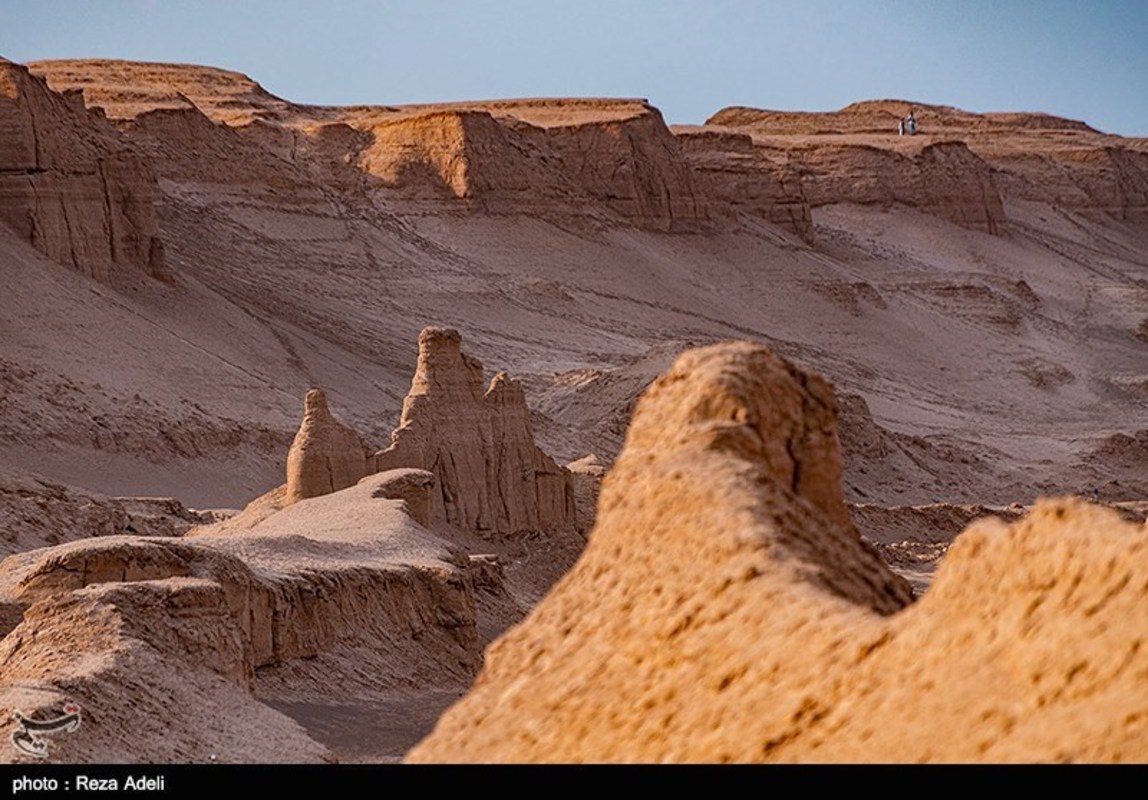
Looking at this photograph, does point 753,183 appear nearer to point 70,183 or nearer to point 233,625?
point 70,183

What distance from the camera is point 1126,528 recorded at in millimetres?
5324

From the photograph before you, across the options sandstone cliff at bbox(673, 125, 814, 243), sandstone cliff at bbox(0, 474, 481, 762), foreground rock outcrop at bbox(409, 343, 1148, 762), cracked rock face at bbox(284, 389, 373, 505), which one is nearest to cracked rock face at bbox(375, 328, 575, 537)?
cracked rock face at bbox(284, 389, 373, 505)

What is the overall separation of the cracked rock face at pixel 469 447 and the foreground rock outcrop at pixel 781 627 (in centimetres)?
1858

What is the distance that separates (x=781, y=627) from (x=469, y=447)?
20.4m

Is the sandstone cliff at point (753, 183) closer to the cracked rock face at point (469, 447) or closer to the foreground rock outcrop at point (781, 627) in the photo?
the cracked rock face at point (469, 447)

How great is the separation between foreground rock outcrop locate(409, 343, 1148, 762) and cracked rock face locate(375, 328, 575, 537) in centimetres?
1858

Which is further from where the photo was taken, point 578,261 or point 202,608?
point 578,261

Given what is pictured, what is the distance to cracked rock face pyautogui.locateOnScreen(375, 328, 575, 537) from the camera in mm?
25984

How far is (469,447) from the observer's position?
26.2 meters

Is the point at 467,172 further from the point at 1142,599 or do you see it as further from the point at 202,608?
the point at 1142,599

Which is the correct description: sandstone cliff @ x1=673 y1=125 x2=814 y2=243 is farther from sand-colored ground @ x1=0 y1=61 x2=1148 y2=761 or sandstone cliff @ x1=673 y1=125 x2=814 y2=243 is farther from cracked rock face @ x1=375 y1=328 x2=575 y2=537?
cracked rock face @ x1=375 y1=328 x2=575 y2=537

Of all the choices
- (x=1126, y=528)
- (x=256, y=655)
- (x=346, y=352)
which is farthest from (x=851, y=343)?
(x=1126, y=528)

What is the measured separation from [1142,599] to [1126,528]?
0.35 metres

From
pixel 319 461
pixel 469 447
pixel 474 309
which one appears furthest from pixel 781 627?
pixel 474 309
